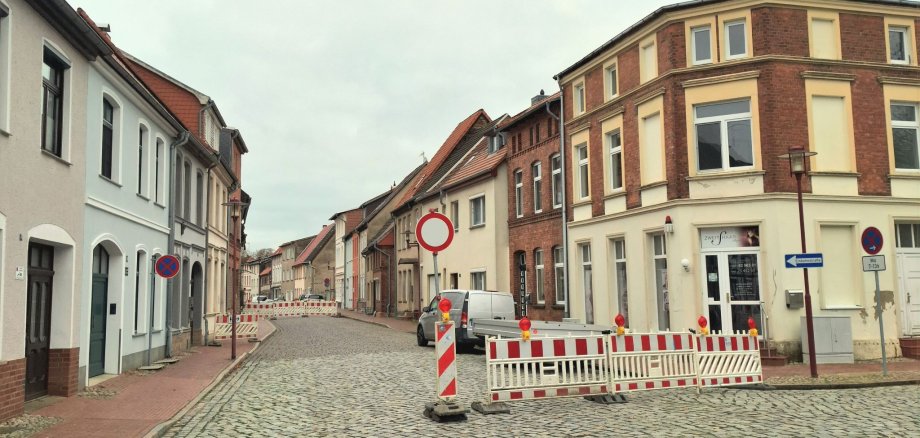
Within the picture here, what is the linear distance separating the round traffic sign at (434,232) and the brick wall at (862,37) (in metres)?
11.7

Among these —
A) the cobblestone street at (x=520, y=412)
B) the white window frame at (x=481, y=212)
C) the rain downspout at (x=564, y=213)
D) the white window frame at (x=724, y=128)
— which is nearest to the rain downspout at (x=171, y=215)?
the cobblestone street at (x=520, y=412)

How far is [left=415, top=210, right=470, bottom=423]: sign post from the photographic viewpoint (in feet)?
32.4

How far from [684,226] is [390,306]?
30.8 m

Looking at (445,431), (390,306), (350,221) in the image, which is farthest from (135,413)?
(350,221)

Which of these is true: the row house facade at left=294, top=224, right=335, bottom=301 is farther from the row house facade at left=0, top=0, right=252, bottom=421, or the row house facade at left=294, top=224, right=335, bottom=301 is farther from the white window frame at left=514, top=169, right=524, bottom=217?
the row house facade at left=0, top=0, right=252, bottom=421

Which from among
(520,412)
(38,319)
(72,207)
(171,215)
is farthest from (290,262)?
(520,412)

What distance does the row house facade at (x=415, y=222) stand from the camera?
39.2m

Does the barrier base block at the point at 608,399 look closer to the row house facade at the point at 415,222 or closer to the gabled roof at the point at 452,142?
the row house facade at the point at 415,222

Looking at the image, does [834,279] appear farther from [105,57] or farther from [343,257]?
[343,257]

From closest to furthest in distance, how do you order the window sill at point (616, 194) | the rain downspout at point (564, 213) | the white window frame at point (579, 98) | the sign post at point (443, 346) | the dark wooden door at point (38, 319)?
the sign post at point (443, 346) → the dark wooden door at point (38, 319) → the window sill at point (616, 194) → the white window frame at point (579, 98) → the rain downspout at point (564, 213)

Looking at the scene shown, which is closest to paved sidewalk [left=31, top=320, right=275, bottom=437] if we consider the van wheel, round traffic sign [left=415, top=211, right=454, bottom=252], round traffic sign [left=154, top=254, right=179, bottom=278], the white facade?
the white facade

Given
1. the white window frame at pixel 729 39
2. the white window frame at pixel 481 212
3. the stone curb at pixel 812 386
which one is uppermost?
the white window frame at pixel 729 39

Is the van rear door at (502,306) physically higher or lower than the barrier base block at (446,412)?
higher

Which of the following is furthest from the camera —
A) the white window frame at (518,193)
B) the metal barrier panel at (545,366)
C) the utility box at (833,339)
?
the white window frame at (518,193)
